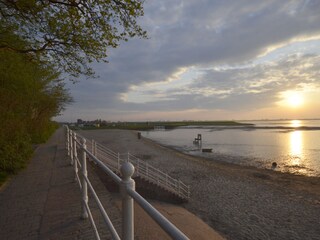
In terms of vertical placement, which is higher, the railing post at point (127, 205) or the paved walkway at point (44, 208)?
the railing post at point (127, 205)

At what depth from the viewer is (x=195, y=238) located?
980 centimetres

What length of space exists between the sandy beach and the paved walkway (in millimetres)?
6996

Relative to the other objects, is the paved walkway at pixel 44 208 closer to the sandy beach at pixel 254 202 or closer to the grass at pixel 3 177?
the grass at pixel 3 177

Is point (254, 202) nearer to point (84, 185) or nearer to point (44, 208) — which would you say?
point (44, 208)

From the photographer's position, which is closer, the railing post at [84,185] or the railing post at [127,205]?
the railing post at [127,205]

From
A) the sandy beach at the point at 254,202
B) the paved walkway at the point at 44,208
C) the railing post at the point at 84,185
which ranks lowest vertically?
the sandy beach at the point at 254,202

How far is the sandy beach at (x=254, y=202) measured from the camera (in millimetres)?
13141

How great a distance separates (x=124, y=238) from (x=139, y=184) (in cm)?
1232

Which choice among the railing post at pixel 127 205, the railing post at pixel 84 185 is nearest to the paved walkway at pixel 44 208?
the railing post at pixel 84 185

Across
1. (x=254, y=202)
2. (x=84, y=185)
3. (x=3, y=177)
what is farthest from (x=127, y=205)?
(x=254, y=202)

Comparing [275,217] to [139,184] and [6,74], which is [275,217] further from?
[6,74]

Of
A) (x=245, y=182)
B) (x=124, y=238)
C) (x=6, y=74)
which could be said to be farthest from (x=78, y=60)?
(x=245, y=182)

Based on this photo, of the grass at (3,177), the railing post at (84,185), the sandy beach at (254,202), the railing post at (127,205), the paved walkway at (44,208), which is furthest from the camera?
the sandy beach at (254,202)

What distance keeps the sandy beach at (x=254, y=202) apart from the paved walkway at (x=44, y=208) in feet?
23.0
